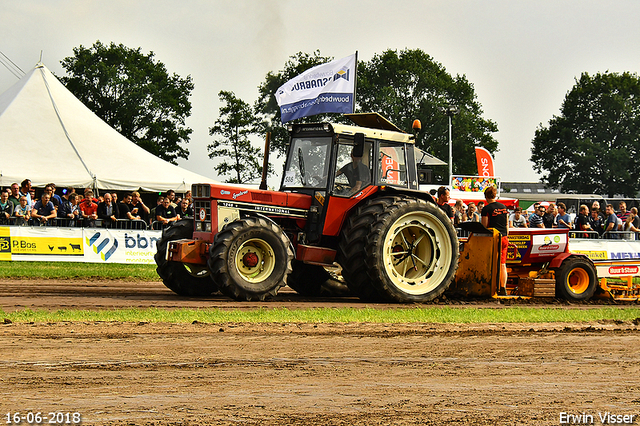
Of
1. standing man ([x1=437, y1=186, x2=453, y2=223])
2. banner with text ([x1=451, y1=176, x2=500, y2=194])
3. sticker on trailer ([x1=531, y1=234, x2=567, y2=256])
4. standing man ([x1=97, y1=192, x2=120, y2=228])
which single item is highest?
banner with text ([x1=451, y1=176, x2=500, y2=194])

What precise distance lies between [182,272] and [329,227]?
2325 mm

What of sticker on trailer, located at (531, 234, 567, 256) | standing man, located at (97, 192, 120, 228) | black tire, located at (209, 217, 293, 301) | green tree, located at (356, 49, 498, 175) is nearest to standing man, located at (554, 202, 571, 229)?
sticker on trailer, located at (531, 234, 567, 256)

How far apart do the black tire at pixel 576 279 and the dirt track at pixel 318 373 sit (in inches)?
147

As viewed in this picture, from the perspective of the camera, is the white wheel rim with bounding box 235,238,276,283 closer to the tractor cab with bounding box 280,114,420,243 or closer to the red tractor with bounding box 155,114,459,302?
the red tractor with bounding box 155,114,459,302

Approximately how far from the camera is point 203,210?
10602 millimetres

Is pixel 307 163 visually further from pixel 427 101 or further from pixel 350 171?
pixel 427 101

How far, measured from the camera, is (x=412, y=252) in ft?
36.2

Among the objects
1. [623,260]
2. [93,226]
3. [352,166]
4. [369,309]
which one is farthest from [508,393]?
[93,226]

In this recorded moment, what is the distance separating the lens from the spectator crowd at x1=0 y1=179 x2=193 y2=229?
16.8m

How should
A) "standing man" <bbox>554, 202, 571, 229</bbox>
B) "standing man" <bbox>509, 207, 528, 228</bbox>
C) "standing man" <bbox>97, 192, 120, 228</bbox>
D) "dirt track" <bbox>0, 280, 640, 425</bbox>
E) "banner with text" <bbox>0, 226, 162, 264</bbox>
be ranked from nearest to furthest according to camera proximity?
"dirt track" <bbox>0, 280, 640, 425</bbox>, "standing man" <bbox>509, 207, 528, 228</bbox>, "banner with text" <bbox>0, 226, 162, 264</bbox>, "standing man" <bbox>97, 192, 120, 228</bbox>, "standing man" <bbox>554, 202, 571, 229</bbox>

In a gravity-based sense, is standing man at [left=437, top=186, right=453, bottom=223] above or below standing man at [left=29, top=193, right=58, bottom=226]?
above

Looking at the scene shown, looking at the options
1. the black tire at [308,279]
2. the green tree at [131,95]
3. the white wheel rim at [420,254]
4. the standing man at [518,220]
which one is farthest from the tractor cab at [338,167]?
the green tree at [131,95]

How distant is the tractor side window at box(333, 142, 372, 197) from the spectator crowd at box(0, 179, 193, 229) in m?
7.11

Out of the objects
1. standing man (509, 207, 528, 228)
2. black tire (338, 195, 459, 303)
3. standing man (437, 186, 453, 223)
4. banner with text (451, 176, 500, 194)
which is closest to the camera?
black tire (338, 195, 459, 303)
